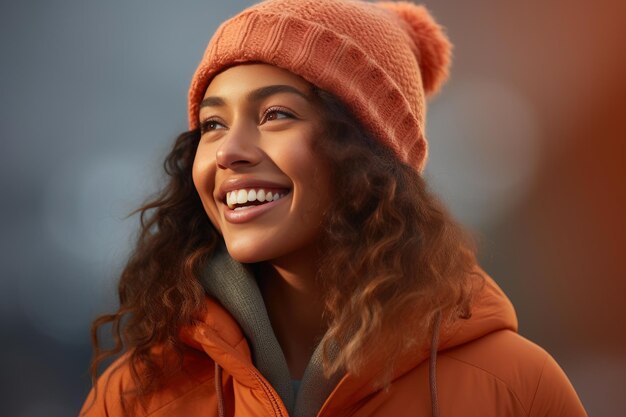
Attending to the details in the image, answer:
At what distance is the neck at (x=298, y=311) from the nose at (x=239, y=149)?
0.86ft

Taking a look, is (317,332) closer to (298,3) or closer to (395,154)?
(395,154)

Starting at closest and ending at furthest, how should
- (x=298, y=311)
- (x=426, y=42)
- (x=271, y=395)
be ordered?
1. (x=271, y=395)
2. (x=298, y=311)
3. (x=426, y=42)

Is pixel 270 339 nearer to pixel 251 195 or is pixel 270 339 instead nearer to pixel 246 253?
pixel 246 253

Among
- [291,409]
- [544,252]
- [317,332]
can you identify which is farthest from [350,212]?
[544,252]

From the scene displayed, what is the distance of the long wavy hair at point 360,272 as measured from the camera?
59.0 inches

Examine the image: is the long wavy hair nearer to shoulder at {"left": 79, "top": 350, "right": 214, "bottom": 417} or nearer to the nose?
shoulder at {"left": 79, "top": 350, "right": 214, "bottom": 417}

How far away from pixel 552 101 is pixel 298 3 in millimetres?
2899

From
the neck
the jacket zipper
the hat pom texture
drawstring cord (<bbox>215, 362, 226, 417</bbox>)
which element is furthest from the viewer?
the hat pom texture

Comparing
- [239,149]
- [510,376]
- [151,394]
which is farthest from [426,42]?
[151,394]

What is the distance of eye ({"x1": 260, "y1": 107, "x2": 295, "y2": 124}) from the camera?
1.57m

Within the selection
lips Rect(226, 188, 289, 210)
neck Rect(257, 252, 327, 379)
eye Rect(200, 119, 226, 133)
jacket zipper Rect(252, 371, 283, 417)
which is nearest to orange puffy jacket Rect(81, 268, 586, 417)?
jacket zipper Rect(252, 371, 283, 417)

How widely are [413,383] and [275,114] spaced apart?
65 cm

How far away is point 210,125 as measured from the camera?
1.72m

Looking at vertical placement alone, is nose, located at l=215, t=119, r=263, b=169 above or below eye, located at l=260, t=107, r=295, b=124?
below
